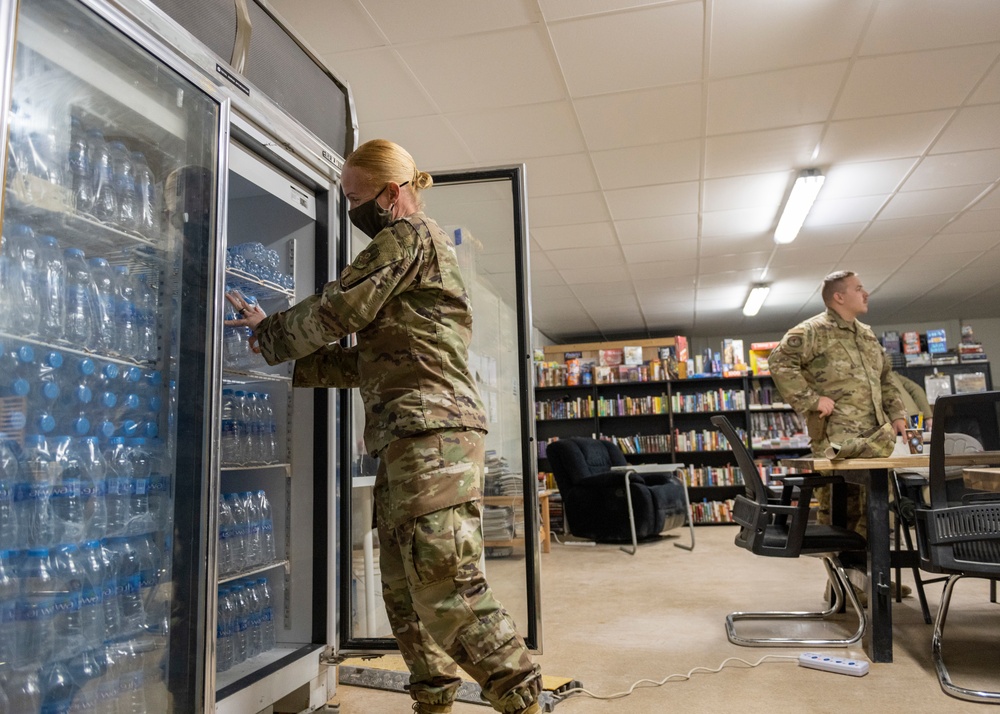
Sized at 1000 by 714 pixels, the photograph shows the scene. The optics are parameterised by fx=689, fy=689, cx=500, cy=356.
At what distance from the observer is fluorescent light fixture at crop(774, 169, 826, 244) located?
4996mm

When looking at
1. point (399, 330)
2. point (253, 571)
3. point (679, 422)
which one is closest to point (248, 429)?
point (253, 571)

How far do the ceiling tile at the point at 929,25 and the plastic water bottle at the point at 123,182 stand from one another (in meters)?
3.17

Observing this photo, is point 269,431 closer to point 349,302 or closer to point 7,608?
point 349,302

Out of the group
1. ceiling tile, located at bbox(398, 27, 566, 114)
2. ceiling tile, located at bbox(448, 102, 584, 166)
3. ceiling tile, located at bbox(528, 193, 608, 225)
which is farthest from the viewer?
ceiling tile, located at bbox(528, 193, 608, 225)

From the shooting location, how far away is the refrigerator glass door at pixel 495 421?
7.56 ft

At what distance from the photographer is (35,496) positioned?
57.0 inches

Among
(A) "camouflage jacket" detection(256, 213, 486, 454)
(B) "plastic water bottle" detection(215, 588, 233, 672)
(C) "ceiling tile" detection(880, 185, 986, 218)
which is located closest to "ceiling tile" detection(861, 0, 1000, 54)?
(C) "ceiling tile" detection(880, 185, 986, 218)

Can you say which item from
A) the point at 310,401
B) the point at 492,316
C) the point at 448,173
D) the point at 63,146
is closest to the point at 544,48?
the point at 448,173

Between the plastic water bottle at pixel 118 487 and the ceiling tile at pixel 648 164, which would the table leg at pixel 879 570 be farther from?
the ceiling tile at pixel 648 164

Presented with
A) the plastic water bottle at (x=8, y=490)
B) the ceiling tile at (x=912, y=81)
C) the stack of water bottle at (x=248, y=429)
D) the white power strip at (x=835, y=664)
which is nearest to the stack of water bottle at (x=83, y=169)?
the plastic water bottle at (x=8, y=490)

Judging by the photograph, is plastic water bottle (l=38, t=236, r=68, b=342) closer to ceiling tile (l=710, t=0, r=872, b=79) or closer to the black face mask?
the black face mask

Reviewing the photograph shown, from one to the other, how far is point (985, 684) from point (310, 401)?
240 cm

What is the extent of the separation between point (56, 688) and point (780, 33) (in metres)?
3.70

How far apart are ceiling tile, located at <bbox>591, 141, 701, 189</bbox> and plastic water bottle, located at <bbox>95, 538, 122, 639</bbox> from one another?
3842 millimetres
